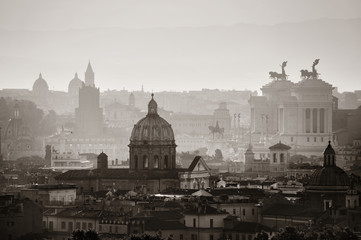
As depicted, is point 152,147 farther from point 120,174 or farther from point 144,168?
point 120,174

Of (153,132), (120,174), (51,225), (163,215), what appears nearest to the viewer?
(163,215)

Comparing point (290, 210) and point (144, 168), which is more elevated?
point (144, 168)

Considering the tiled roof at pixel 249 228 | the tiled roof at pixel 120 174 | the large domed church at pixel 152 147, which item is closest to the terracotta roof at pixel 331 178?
the tiled roof at pixel 249 228

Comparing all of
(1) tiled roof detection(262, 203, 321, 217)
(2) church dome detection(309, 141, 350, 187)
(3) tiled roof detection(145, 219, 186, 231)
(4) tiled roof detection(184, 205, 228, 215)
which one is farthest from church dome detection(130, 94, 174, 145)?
(3) tiled roof detection(145, 219, 186, 231)

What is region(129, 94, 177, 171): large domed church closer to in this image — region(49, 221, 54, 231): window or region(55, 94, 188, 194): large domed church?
region(55, 94, 188, 194): large domed church

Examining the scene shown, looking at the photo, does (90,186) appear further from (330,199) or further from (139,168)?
(330,199)

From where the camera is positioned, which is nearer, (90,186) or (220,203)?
(220,203)

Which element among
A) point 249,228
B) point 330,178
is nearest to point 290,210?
point 330,178

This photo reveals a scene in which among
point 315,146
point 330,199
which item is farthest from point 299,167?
point 315,146

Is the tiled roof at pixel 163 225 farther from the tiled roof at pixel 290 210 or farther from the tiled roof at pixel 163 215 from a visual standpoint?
the tiled roof at pixel 290 210

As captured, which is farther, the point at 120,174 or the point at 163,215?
the point at 120,174

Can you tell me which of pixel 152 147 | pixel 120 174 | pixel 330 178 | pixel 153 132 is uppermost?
pixel 153 132
